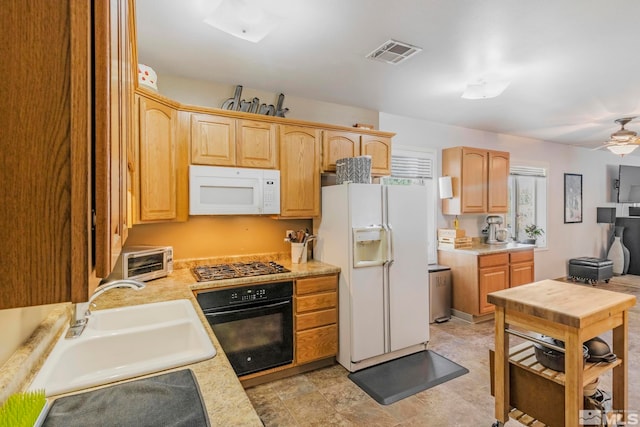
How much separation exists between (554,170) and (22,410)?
7.34 metres

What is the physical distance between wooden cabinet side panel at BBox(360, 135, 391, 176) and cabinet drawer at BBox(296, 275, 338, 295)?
51.3 inches

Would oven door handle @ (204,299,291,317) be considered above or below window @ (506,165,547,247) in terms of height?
below

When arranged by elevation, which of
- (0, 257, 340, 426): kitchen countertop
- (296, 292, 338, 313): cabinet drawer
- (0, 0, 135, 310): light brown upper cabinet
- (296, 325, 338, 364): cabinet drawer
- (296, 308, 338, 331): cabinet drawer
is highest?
(0, 0, 135, 310): light brown upper cabinet

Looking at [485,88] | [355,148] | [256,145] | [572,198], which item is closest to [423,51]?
[485,88]

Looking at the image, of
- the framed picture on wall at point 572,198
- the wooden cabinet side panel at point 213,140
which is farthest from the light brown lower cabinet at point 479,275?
the wooden cabinet side panel at point 213,140

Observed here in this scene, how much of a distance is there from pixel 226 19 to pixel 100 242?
6.26 ft

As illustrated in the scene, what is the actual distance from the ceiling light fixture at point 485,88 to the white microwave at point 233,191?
1.96 m

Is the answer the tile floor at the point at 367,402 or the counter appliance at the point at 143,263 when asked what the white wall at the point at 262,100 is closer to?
the counter appliance at the point at 143,263

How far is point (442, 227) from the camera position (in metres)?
4.68

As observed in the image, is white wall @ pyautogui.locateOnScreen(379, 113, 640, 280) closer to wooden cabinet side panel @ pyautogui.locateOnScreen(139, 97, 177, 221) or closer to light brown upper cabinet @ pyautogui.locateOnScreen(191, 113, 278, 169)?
light brown upper cabinet @ pyautogui.locateOnScreen(191, 113, 278, 169)

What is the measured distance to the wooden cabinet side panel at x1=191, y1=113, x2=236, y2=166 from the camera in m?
2.70

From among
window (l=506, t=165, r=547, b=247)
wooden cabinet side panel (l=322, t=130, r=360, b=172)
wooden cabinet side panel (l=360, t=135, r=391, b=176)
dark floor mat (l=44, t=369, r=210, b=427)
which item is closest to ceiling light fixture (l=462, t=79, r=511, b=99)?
wooden cabinet side panel (l=360, t=135, r=391, b=176)

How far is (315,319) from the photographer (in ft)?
9.50

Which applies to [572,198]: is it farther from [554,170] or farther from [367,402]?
[367,402]
